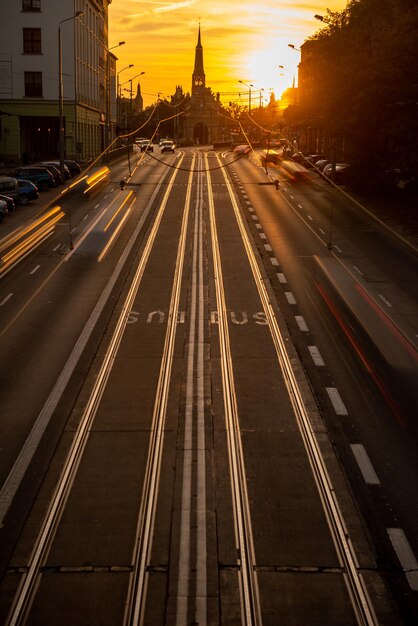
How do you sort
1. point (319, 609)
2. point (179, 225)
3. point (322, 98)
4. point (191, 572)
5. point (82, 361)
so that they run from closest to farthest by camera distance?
1. point (319, 609)
2. point (191, 572)
3. point (82, 361)
4. point (179, 225)
5. point (322, 98)

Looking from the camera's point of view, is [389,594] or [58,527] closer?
[389,594]

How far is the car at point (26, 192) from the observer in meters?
47.9

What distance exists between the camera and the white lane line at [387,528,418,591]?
380 inches

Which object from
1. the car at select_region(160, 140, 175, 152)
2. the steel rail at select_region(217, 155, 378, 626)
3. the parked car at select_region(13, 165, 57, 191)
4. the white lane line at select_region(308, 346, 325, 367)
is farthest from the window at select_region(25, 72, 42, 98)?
the white lane line at select_region(308, 346, 325, 367)

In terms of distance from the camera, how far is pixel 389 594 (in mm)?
9328

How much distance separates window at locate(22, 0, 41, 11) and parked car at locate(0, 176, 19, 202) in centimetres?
3471

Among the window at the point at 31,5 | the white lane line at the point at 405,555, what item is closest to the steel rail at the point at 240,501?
the white lane line at the point at 405,555

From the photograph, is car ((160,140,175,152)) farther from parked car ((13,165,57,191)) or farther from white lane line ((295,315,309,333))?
white lane line ((295,315,309,333))

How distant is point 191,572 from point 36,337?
11675 mm

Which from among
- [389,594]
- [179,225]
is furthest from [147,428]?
[179,225]

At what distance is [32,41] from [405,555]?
7348cm

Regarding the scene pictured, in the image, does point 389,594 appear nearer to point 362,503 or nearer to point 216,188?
point 362,503

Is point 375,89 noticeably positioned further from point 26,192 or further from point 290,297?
point 290,297

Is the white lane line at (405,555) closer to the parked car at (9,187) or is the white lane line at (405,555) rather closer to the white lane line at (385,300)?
the white lane line at (385,300)
